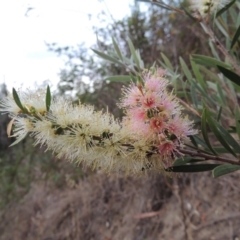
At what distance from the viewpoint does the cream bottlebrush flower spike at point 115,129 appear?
1.90 ft

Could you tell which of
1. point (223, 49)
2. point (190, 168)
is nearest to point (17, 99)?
point (190, 168)

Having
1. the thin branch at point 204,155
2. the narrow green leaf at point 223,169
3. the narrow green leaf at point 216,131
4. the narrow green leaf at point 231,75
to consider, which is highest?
the narrow green leaf at point 231,75

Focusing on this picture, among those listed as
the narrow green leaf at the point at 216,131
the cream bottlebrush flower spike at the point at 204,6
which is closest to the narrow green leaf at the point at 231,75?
the narrow green leaf at the point at 216,131

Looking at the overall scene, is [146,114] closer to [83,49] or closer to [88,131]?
[88,131]

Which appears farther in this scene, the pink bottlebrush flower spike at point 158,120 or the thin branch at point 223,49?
the thin branch at point 223,49

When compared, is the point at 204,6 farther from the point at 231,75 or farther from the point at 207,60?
the point at 231,75

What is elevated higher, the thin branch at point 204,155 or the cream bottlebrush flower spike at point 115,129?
the cream bottlebrush flower spike at point 115,129

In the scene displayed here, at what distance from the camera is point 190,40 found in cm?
359

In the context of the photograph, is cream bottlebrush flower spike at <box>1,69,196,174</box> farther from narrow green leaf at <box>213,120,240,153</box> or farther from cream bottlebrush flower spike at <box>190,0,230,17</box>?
cream bottlebrush flower spike at <box>190,0,230,17</box>

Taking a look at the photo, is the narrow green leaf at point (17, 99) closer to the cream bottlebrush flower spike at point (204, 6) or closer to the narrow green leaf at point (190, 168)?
the narrow green leaf at point (190, 168)

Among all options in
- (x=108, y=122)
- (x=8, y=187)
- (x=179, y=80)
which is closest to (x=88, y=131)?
(x=108, y=122)

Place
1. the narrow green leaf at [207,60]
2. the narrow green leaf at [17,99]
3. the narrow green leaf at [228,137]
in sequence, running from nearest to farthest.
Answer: the narrow green leaf at [17,99] < the narrow green leaf at [228,137] < the narrow green leaf at [207,60]

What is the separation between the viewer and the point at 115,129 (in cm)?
60

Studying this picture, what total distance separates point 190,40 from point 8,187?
2.62 metres
